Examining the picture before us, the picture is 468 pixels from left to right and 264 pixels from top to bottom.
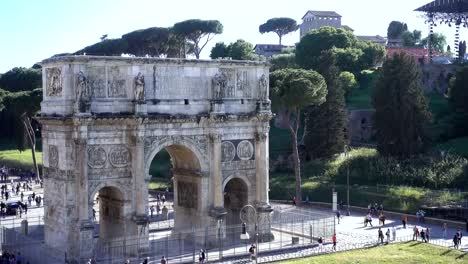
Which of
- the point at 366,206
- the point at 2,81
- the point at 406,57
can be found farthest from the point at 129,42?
the point at 366,206

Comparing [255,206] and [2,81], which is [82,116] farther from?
[2,81]

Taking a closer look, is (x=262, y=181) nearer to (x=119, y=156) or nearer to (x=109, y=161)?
(x=119, y=156)

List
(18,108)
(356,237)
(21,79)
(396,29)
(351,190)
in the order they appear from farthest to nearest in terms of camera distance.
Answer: (396,29) < (21,79) < (18,108) < (351,190) < (356,237)

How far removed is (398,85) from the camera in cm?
5269

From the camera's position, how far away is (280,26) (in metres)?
115

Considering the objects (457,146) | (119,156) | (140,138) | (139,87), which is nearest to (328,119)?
(457,146)

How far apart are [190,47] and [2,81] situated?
2575 cm

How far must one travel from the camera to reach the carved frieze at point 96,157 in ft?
105

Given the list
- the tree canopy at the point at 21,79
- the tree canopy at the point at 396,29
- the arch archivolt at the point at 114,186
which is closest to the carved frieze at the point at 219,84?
the arch archivolt at the point at 114,186

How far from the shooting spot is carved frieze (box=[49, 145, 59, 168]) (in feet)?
109

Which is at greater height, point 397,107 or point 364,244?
point 397,107

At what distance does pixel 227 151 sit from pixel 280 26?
8180 centimetres

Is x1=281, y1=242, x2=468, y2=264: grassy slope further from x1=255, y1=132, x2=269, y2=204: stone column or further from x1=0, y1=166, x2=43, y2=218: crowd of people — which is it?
x1=0, y1=166, x2=43, y2=218: crowd of people

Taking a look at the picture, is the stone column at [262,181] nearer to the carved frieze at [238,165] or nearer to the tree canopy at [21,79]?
the carved frieze at [238,165]
